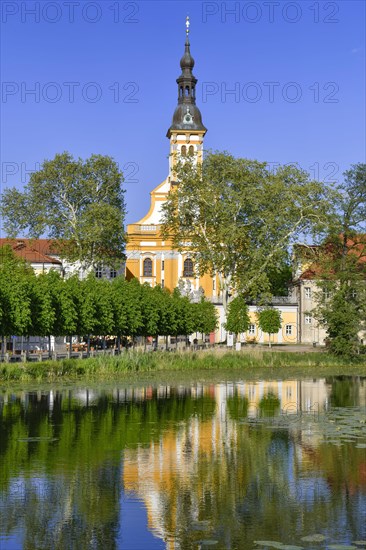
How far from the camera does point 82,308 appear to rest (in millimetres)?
53688

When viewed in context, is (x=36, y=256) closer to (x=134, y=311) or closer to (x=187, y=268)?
(x=187, y=268)

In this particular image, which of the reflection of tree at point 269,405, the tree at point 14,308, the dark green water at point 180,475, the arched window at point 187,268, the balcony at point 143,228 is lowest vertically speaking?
the dark green water at point 180,475

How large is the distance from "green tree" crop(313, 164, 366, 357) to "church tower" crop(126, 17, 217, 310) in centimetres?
3083

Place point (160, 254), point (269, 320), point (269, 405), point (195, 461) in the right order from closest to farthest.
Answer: point (195, 461), point (269, 405), point (269, 320), point (160, 254)

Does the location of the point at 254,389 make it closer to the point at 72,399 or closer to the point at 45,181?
the point at 72,399

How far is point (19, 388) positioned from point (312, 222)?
39.4 meters

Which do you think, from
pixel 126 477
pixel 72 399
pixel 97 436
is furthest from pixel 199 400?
pixel 126 477

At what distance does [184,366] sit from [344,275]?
1995cm

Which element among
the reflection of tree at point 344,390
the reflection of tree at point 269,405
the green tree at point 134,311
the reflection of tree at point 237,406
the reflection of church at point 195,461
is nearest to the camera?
the reflection of church at point 195,461

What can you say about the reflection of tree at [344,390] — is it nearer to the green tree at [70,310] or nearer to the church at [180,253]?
the green tree at [70,310]

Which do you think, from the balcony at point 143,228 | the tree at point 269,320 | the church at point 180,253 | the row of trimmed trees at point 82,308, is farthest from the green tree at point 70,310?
the balcony at point 143,228

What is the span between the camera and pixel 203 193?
69.4 meters

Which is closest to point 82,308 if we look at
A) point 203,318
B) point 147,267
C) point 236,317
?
point 236,317

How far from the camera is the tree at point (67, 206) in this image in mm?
78831
